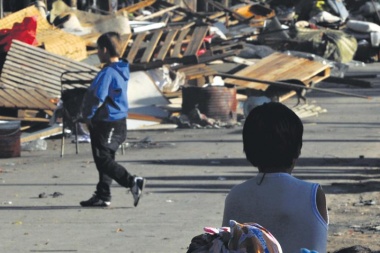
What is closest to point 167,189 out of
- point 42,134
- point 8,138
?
point 8,138

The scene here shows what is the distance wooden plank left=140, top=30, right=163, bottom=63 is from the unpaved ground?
3.72 m

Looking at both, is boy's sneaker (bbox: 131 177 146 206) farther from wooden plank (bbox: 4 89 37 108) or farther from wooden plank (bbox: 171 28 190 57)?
wooden plank (bbox: 171 28 190 57)

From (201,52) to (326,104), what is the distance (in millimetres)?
3986

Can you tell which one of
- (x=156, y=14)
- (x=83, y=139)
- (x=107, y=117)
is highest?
(x=107, y=117)

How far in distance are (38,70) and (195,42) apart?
18.0 feet

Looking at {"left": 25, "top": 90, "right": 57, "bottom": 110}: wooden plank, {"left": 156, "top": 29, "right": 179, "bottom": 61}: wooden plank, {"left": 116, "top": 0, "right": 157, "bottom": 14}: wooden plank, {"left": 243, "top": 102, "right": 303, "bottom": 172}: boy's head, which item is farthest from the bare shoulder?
{"left": 116, "top": 0, "right": 157, "bottom": 14}: wooden plank

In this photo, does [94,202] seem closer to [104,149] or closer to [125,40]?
[104,149]

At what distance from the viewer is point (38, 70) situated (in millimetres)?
20000

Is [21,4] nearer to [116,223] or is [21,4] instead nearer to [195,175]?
[195,175]

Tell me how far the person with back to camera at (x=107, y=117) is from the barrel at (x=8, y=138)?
5026mm

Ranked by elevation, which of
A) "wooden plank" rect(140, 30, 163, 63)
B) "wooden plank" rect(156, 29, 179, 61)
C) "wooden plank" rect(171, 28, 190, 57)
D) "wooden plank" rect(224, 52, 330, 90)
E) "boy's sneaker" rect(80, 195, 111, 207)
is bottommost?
"wooden plank" rect(224, 52, 330, 90)

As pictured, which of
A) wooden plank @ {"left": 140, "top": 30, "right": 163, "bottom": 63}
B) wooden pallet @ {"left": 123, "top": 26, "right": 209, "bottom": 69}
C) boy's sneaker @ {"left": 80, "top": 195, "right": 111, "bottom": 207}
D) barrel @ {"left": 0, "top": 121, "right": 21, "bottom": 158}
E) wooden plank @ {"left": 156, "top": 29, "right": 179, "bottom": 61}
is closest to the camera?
boy's sneaker @ {"left": 80, "top": 195, "right": 111, "bottom": 207}

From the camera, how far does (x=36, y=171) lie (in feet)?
47.3

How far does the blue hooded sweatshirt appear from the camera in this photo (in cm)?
1121
